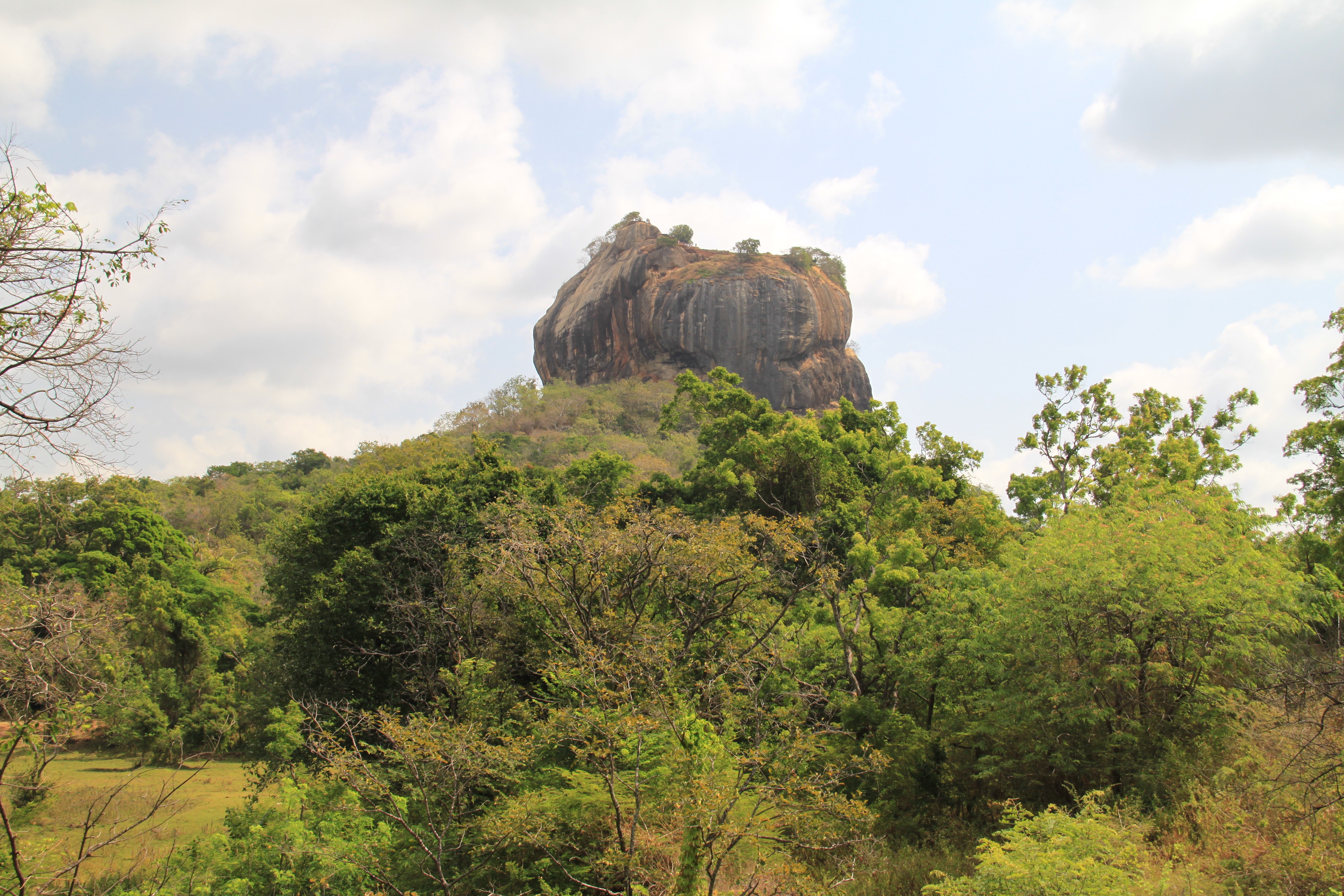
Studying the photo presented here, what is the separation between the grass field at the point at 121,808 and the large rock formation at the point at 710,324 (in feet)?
127

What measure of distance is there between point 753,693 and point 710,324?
47046 mm

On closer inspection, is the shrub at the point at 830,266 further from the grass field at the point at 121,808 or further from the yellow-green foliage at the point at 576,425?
the grass field at the point at 121,808

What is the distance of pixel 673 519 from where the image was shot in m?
13.8

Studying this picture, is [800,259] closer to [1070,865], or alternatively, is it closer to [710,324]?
[710,324]

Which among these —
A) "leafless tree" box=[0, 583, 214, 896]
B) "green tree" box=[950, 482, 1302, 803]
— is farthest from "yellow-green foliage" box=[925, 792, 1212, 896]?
"leafless tree" box=[0, 583, 214, 896]

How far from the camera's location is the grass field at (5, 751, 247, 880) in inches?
286

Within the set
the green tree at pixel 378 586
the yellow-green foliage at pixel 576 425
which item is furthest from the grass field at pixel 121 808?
the yellow-green foliage at pixel 576 425

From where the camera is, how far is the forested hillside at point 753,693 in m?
7.64

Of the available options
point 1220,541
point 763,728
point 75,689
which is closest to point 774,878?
point 763,728

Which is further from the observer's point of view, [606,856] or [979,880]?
[606,856]

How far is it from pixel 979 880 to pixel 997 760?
5212 mm

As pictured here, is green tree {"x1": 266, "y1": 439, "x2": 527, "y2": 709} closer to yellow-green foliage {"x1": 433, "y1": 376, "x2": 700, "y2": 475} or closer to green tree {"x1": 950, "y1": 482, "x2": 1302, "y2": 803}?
green tree {"x1": 950, "y1": 482, "x2": 1302, "y2": 803}

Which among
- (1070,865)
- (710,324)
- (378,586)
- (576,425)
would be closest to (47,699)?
(1070,865)

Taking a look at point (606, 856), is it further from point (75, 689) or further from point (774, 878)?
point (75, 689)
